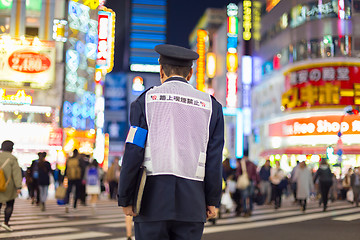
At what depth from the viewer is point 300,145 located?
35594 mm

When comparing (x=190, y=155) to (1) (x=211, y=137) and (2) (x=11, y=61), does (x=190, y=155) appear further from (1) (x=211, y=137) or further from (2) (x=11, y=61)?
(2) (x=11, y=61)

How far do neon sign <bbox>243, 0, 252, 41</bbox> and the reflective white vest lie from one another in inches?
1834

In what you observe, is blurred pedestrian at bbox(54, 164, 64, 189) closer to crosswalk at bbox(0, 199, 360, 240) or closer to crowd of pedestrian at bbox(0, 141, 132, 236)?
crowd of pedestrian at bbox(0, 141, 132, 236)

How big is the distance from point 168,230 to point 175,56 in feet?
3.36

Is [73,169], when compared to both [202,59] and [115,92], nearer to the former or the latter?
[202,59]

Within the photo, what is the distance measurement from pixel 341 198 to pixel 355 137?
1031 centimetres

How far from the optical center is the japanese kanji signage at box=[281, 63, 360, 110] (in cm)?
3409

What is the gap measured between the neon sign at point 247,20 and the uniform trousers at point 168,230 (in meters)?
46.9

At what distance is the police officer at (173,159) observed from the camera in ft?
9.34

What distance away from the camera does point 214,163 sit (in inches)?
119

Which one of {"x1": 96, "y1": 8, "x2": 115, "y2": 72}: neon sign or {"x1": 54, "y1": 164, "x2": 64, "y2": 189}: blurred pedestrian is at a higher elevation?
{"x1": 96, "y1": 8, "x2": 115, "y2": 72}: neon sign

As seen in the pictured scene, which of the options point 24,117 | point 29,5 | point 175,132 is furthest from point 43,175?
point 29,5

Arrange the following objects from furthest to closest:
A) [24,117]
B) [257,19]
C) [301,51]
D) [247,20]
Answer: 1. [247,20]
2. [257,19]
3. [301,51]
4. [24,117]

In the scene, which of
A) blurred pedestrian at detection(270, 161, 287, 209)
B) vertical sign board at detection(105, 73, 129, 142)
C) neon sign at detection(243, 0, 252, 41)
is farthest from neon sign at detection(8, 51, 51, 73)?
vertical sign board at detection(105, 73, 129, 142)
